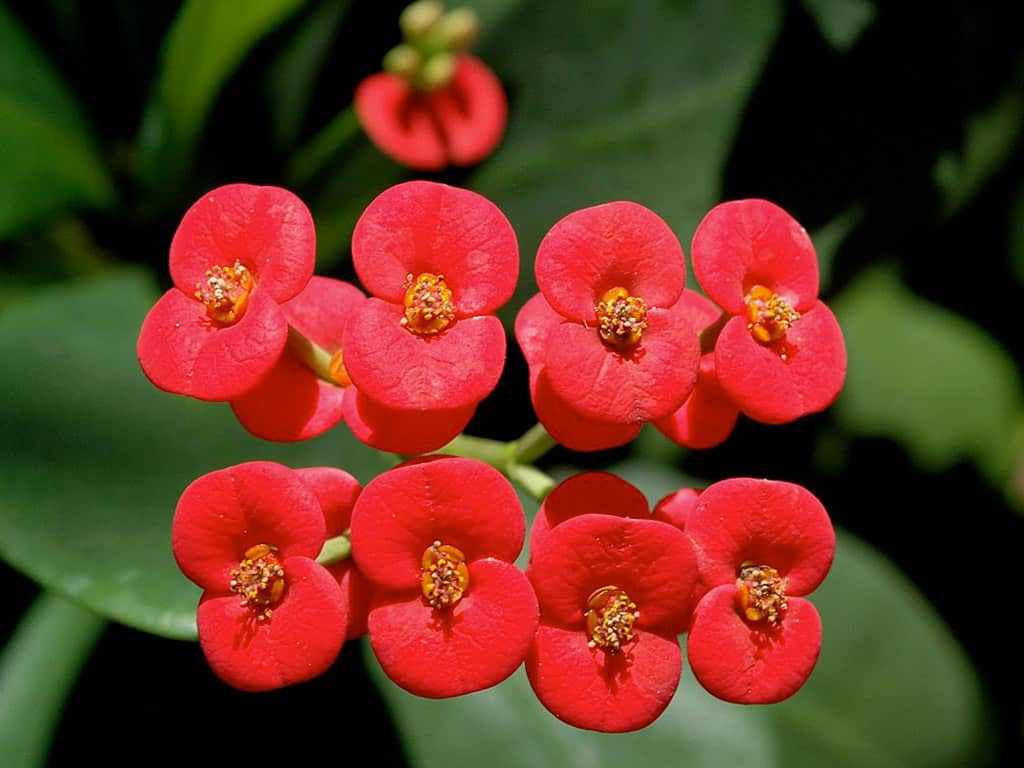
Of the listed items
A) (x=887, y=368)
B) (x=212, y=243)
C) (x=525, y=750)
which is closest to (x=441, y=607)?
(x=212, y=243)

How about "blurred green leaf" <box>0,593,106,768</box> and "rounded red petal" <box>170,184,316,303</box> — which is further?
"blurred green leaf" <box>0,593,106,768</box>

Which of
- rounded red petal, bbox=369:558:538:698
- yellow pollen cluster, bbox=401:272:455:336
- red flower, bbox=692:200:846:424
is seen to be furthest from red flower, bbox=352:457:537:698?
red flower, bbox=692:200:846:424

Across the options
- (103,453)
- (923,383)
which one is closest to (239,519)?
(103,453)

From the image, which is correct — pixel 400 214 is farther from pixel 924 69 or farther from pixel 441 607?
pixel 924 69

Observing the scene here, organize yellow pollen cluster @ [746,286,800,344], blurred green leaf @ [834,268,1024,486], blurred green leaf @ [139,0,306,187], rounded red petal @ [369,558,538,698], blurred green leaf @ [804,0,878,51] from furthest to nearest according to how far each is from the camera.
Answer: blurred green leaf @ [834,268,1024,486] < blurred green leaf @ [804,0,878,51] < blurred green leaf @ [139,0,306,187] < yellow pollen cluster @ [746,286,800,344] < rounded red petal @ [369,558,538,698]

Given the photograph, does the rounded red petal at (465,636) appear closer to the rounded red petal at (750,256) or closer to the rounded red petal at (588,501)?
the rounded red petal at (588,501)

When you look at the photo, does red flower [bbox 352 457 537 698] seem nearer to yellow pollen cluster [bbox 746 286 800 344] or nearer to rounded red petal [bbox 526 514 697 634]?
rounded red petal [bbox 526 514 697 634]

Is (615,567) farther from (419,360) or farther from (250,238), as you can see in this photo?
(250,238)

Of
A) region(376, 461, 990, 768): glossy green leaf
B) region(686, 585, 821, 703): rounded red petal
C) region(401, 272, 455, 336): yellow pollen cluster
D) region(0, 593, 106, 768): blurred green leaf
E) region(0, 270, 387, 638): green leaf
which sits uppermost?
region(401, 272, 455, 336): yellow pollen cluster
